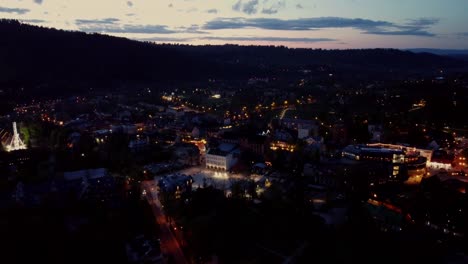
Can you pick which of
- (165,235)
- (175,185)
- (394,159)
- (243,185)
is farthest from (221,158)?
(394,159)

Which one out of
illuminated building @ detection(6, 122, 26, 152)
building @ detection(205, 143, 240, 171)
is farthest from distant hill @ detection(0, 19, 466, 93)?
building @ detection(205, 143, 240, 171)

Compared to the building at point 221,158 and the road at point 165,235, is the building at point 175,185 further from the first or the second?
the building at point 221,158

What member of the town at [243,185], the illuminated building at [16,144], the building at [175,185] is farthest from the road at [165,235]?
Answer: the illuminated building at [16,144]

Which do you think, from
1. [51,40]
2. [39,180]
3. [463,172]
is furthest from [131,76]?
[463,172]

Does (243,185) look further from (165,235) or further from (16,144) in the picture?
(16,144)

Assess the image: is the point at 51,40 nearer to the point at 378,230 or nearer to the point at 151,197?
the point at 151,197

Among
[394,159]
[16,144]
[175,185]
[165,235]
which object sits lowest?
[165,235]

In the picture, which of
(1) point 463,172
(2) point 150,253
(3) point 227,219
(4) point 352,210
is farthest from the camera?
(1) point 463,172
